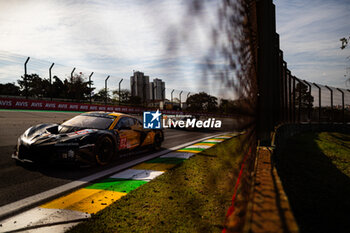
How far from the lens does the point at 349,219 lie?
2.44 meters

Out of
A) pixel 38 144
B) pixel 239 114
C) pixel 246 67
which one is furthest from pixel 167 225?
pixel 38 144

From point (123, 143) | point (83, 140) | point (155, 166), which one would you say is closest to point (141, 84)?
point (83, 140)

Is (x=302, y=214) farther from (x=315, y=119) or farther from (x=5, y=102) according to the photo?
(x=5, y=102)

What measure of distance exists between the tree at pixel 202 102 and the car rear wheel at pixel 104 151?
4.36 m

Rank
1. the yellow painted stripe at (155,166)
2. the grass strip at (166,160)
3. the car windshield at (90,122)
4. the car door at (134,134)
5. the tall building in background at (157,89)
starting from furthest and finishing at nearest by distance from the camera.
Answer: the car door at (134,134)
the grass strip at (166,160)
the car windshield at (90,122)
the yellow painted stripe at (155,166)
the tall building in background at (157,89)

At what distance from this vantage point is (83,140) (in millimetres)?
4613

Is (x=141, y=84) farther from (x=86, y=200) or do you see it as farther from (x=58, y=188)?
(x=58, y=188)

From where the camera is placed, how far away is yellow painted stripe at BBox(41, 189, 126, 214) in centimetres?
280

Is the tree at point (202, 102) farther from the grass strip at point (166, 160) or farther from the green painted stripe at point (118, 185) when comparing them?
the grass strip at point (166, 160)

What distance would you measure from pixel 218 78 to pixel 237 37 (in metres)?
0.44

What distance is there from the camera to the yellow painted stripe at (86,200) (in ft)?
9.19

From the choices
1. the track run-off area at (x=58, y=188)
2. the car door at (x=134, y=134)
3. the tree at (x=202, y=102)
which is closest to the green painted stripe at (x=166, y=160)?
the track run-off area at (x=58, y=188)

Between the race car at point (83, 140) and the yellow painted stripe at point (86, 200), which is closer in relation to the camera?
the yellow painted stripe at point (86, 200)

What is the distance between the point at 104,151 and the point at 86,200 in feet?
7.18
